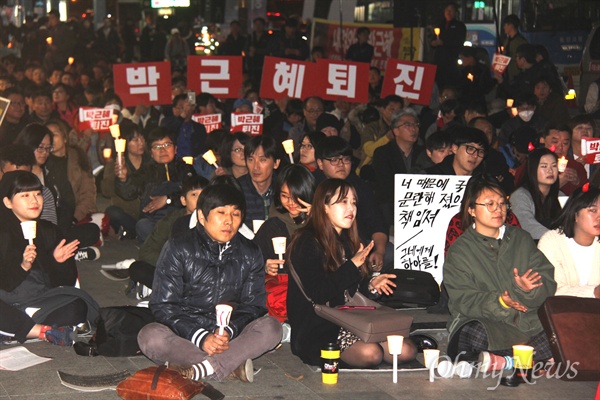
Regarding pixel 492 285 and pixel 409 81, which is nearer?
pixel 492 285

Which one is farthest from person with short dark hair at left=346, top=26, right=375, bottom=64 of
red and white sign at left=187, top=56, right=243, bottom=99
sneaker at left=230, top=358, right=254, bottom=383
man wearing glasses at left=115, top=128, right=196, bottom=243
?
sneaker at left=230, top=358, right=254, bottom=383

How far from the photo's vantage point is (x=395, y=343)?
6.61m

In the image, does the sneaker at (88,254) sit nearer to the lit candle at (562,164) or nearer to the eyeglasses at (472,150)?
the eyeglasses at (472,150)

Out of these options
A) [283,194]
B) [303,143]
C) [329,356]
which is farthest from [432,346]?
[303,143]

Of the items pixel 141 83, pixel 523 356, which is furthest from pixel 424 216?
pixel 141 83

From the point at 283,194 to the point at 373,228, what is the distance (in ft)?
3.64

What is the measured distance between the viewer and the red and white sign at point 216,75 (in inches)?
608

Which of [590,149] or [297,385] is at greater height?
[590,149]

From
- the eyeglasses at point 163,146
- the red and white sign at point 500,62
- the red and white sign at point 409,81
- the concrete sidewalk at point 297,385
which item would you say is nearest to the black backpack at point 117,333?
the concrete sidewalk at point 297,385

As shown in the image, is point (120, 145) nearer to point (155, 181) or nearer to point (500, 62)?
point (155, 181)

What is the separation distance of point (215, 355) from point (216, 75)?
9174 millimetres

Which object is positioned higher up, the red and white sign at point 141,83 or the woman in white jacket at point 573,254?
the red and white sign at point 141,83

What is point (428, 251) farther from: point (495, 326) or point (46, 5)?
point (46, 5)

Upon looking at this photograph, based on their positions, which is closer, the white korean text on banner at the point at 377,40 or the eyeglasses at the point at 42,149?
the eyeglasses at the point at 42,149
